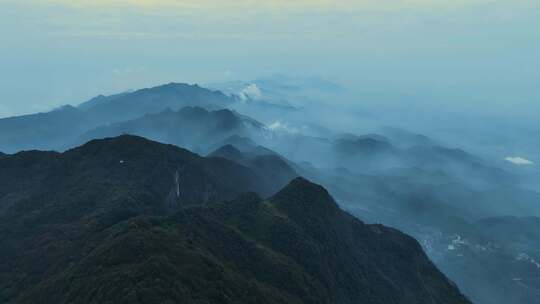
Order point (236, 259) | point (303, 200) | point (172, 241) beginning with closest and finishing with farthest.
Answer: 1. point (172, 241)
2. point (236, 259)
3. point (303, 200)

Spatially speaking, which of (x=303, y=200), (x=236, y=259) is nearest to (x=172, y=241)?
(x=236, y=259)

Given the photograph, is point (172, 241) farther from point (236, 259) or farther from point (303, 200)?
point (303, 200)

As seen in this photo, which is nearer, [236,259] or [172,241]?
[172,241]

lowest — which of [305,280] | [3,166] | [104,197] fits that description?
[3,166]

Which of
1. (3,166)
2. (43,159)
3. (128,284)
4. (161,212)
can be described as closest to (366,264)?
(161,212)

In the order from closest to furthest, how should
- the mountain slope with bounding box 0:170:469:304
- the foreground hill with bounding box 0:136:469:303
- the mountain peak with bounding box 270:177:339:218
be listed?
the mountain slope with bounding box 0:170:469:304 < the foreground hill with bounding box 0:136:469:303 < the mountain peak with bounding box 270:177:339:218

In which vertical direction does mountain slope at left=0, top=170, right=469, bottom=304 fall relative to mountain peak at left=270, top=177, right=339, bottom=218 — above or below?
below

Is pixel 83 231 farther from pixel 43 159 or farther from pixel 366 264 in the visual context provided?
pixel 366 264

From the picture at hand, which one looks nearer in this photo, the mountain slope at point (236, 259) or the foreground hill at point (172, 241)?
the mountain slope at point (236, 259)
